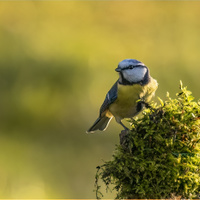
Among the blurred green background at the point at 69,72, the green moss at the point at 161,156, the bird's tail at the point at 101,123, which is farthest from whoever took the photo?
the blurred green background at the point at 69,72

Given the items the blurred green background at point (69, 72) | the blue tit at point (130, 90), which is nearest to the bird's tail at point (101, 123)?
the blue tit at point (130, 90)

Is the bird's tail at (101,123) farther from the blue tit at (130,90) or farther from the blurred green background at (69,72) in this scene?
the blurred green background at (69,72)

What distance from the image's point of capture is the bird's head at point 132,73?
364 cm

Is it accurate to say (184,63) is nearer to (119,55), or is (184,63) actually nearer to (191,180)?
(119,55)

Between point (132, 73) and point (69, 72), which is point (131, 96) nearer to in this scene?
point (132, 73)

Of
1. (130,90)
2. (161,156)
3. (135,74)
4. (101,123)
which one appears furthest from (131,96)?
(161,156)

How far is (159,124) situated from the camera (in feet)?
8.34

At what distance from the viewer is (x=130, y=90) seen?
3.61 meters

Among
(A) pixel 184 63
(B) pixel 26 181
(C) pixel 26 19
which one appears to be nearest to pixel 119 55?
(A) pixel 184 63

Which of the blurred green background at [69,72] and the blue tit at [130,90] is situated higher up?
the blurred green background at [69,72]

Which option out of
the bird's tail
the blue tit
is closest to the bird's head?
the blue tit

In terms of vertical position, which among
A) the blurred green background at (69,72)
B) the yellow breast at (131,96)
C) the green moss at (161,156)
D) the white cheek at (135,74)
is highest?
the blurred green background at (69,72)

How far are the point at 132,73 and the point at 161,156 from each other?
134 cm

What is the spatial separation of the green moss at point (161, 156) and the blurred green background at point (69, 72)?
2.94 meters
